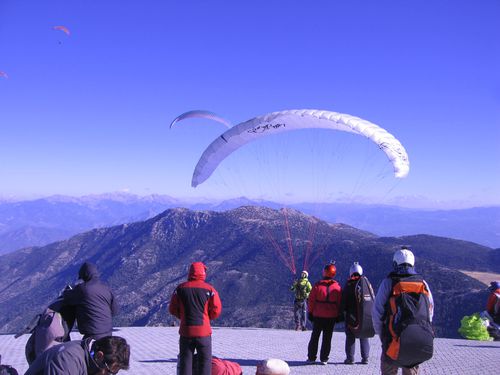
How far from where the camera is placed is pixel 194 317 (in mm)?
6785

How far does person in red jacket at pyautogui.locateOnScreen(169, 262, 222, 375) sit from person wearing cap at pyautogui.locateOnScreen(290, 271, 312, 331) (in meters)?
8.93

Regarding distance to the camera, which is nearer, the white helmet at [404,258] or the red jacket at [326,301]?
the white helmet at [404,258]

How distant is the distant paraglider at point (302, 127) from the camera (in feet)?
48.6

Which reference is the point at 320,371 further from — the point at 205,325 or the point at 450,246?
the point at 450,246

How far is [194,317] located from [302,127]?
11.3 meters

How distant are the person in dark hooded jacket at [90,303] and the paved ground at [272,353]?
9.50ft

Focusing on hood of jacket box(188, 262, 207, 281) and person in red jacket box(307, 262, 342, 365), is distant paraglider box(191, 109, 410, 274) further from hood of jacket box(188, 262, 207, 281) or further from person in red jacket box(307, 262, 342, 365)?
hood of jacket box(188, 262, 207, 281)

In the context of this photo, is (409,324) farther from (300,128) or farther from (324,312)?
(300,128)

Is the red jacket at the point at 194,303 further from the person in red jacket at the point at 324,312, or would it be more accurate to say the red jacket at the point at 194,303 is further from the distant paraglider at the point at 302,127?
the distant paraglider at the point at 302,127

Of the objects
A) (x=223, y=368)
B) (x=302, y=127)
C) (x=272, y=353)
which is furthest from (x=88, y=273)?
(x=302, y=127)

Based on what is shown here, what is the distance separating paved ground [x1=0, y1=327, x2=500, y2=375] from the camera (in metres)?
8.88

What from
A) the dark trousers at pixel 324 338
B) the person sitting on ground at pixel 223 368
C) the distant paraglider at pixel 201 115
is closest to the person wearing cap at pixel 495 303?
the dark trousers at pixel 324 338

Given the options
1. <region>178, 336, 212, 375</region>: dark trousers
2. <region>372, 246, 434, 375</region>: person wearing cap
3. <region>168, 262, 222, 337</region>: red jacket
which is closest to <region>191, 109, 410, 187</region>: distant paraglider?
<region>372, 246, 434, 375</region>: person wearing cap

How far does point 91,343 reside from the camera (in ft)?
12.5
